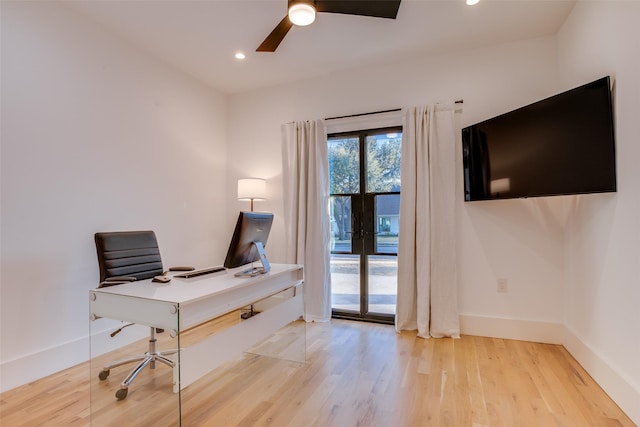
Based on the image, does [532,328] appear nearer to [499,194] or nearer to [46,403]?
[499,194]

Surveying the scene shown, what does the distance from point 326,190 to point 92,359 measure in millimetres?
2575

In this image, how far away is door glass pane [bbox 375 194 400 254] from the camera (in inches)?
137

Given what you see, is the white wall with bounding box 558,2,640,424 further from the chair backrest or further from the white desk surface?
the chair backrest

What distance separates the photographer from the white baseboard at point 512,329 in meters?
2.90

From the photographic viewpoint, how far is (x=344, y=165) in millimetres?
3748

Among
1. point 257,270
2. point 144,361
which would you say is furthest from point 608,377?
point 144,361

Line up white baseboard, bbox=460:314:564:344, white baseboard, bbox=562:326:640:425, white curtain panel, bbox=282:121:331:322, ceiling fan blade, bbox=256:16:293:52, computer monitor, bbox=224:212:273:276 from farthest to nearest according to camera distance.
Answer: white curtain panel, bbox=282:121:331:322 < white baseboard, bbox=460:314:564:344 < ceiling fan blade, bbox=256:16:293:52 < computer monitor, bbox=224:212:273:276 < white baseboard, bbox=562:326:640:425

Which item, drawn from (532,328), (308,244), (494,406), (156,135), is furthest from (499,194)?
(156,135)

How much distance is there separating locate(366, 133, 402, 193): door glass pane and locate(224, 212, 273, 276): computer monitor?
1557mm

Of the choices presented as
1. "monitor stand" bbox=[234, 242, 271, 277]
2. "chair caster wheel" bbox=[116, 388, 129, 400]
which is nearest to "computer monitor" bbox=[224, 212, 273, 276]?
"monitor stand" bbox=[234, 242, 271, 277]

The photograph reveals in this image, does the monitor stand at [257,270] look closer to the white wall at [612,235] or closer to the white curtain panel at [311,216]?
the white curtain panel at [311,216]

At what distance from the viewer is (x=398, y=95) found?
3.44 m

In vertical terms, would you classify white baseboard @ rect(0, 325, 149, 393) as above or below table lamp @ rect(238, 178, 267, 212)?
below

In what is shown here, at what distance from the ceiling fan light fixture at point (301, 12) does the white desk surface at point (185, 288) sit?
1.71 meters
